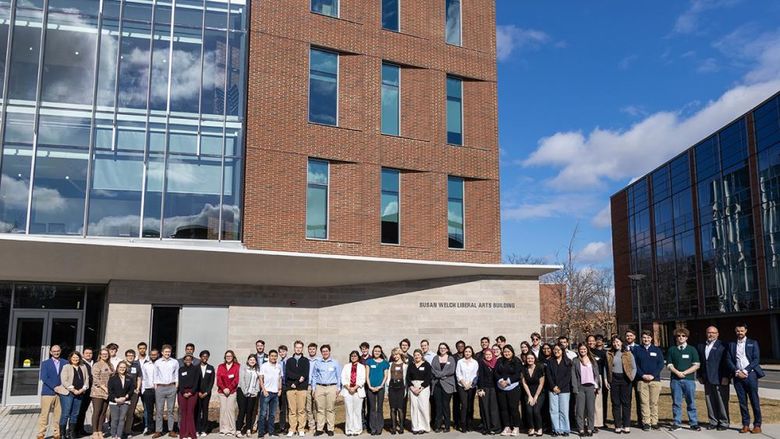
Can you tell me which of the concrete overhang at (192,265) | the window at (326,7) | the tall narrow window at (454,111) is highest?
the window at (326,7)

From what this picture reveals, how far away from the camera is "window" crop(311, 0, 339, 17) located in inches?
848

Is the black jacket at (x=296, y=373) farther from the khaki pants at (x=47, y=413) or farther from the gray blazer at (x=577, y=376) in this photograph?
the gray blazer at (x=577, y=376)

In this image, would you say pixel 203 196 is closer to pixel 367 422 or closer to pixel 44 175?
pixel 44 175

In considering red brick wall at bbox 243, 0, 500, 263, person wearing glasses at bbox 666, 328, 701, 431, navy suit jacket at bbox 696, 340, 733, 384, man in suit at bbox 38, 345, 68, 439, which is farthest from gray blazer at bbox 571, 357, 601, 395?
man in suit at bbox 38, 345, 68, 439

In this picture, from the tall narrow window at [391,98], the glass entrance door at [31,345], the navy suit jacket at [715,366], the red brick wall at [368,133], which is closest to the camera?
the navy suit jacket at [715,366]

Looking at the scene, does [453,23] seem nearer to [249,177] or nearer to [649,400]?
[249,177]

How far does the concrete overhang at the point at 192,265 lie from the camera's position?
631 inches

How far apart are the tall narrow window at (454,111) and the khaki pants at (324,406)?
37.8 ft

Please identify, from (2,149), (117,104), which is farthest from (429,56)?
(2,149)

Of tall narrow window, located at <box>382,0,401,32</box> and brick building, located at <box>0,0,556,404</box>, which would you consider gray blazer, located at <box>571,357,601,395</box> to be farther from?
tall narrow window, located at <box>382,0,401,32</box>

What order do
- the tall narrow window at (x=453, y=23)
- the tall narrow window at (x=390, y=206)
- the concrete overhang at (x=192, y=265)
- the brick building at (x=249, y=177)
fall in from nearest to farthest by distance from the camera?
1. the concrete overhang at (x=192, y=265)
2. the brick building at (x=249, y=177)
3. the tall narrow window at (x=390, y=206)
4. the tall narrow window at (x=453, y=23)

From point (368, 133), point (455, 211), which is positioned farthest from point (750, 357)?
point (368, 133)

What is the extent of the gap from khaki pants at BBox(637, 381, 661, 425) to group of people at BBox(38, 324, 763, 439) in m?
0.02

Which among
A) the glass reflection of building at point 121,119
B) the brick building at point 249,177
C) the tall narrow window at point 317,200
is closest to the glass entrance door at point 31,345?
the brick building at point 249,177
